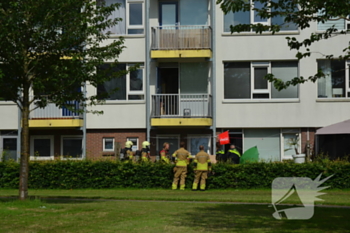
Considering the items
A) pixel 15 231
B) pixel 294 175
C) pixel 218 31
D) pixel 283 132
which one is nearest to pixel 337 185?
pixel 294 175

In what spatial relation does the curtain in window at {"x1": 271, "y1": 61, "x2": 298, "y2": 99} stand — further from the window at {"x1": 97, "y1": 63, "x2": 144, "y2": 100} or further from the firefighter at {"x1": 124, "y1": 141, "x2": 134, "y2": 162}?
the firefighter at {"x1": 124, "y1": 141, "x2": 134, "y2": 162}

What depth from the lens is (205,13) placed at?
→ 98.6 feet

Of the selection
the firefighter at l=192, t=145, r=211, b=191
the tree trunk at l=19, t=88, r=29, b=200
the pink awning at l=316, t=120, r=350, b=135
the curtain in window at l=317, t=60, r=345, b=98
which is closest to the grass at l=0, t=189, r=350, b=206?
the firefighter at l=192, t=145, r=211, b=191

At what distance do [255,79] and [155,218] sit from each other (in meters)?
17.4

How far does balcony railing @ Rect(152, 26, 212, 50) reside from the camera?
29172 millimetres

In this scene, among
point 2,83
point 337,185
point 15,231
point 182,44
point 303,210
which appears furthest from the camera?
point 182,44

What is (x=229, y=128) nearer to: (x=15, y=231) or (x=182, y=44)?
(x=182, y=44)

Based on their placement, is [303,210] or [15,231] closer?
[15,231]

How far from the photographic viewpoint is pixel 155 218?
12969mm

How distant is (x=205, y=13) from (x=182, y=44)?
2.17 metres

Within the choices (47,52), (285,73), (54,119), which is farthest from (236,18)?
(47,52)

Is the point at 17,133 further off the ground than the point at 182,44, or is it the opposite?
the point at 182,44

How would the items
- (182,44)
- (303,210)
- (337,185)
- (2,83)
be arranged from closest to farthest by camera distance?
1. (303,210)
2. (2,83)
3. (337,185)
4. (182,44)

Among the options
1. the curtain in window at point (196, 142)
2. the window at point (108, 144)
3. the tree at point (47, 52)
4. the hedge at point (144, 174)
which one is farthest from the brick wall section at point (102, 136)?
the tree at point (47, 52)
